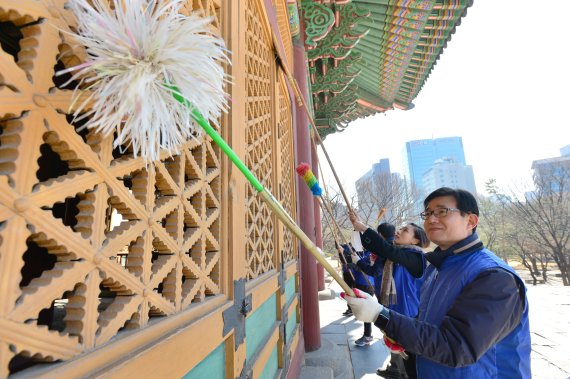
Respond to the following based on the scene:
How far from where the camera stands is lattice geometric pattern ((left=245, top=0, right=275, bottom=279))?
7.73 feet

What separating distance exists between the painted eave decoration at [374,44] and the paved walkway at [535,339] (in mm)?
5238

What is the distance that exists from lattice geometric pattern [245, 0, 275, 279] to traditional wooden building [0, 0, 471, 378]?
2 centimetres

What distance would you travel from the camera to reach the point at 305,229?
4984 millimetres

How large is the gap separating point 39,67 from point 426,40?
689 cm

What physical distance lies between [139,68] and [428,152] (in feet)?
276

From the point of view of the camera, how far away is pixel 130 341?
843 mm

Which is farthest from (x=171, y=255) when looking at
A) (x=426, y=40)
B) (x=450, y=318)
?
(x=426, y=40)

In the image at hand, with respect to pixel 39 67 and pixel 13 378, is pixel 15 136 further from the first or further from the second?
pixel 13 378

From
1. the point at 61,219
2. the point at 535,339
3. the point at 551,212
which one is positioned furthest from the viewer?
the point at 551,212

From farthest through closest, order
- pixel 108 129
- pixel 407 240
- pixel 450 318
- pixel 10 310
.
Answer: pixel 407 240 → pixel 450 318 → pixel 108 129 → pixel 10 310

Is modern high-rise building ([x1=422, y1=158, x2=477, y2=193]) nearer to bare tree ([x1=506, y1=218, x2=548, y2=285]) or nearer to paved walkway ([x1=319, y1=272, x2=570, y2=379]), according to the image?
bare tree ([x1=506, y1=218, x2=548, y2=285])

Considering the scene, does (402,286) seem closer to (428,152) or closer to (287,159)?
(287,159)

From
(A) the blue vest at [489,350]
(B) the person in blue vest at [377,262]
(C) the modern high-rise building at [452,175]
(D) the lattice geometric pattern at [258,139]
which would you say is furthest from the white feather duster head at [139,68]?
(C) the modern high-rise building at [452,175]

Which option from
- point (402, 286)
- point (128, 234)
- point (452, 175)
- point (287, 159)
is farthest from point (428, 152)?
point (128, 234)
